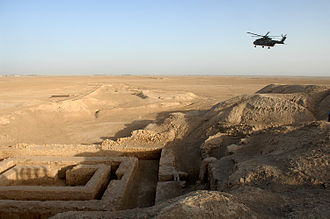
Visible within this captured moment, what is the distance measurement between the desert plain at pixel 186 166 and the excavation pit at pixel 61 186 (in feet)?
0.07

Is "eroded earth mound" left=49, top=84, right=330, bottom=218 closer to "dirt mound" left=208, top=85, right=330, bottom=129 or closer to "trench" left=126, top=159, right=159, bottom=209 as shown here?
"dirt mound" left=208, top=85, right=330, bottom=129

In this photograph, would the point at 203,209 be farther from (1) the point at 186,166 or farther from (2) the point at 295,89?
(2) the point at 295,89

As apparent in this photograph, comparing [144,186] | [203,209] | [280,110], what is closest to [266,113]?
[280,110]

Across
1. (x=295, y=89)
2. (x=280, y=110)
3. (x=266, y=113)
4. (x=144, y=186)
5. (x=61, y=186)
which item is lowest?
(x=144, y=186)

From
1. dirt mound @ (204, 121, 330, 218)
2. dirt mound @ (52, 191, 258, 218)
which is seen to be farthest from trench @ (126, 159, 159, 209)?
dirt mound @ (52, 191, 258, 218)

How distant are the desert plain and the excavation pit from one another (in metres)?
0.02

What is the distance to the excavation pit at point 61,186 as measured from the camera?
156 inches

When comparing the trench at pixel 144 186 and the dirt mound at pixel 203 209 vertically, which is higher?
the dirt mound at pixel 203 209

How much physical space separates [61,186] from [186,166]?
3345 millimetres

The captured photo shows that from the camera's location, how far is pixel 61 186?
4664 millimetres

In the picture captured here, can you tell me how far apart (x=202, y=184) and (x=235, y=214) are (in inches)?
101

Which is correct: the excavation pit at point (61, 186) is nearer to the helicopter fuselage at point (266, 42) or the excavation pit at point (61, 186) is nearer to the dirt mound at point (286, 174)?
the dirt mound at point (286, 174)

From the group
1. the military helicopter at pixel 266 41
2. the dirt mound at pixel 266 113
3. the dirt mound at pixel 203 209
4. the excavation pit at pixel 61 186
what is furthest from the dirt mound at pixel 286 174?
the military helicopter at pixel 266 41

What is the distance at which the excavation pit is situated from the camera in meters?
3.96
